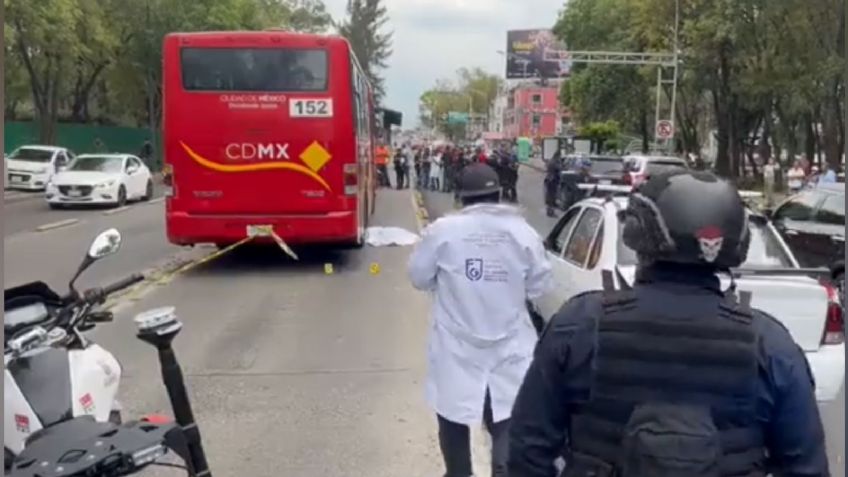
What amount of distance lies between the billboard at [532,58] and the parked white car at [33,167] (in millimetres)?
48344

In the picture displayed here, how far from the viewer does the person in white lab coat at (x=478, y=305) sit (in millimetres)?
4852

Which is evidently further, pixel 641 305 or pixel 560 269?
pixel 560 269

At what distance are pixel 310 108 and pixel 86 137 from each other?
41.5 metres

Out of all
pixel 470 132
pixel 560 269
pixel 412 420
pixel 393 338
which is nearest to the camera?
pixel 412 420

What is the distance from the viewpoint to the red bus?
14.8 m

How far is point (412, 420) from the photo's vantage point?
24.2 feet

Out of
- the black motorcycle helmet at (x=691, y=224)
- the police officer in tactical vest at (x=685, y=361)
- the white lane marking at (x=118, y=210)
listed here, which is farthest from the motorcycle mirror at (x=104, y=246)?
the white lane marking at (x=118, y=210)

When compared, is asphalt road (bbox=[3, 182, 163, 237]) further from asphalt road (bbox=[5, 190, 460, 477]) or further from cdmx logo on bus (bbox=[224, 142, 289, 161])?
cdmx logo on bus (bbox=[224, 142, 289, 161])

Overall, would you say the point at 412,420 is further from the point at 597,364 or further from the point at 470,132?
the point at 470,132

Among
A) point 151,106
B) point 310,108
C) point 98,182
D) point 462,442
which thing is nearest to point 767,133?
point 151,106

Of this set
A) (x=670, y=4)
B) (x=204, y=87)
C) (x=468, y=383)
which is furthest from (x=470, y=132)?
(x=468, y=383)

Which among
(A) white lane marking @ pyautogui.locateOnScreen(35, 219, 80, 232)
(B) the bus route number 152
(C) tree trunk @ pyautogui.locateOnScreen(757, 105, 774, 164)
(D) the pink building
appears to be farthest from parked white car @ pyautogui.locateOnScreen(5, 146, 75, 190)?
(D) the pink building

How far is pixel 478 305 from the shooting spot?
4902 mm

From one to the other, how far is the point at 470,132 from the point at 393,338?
446 ft
